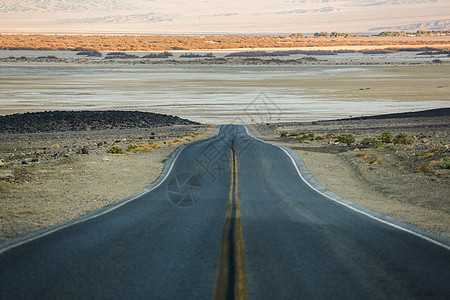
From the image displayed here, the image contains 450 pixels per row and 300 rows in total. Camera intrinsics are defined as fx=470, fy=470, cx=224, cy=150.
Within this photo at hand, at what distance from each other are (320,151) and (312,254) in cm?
2528

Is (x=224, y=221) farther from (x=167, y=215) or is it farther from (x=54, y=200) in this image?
(x=54, y=200)

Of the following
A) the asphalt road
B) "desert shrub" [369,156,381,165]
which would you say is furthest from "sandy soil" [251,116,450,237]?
the asphalt road

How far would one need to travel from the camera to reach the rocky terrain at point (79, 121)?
5159cm

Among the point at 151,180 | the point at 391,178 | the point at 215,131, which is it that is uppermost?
the point at 215,131

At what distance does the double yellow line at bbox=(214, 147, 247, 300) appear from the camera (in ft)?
21.3

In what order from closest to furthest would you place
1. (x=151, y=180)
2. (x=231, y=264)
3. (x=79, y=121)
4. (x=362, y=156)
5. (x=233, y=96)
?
(x=231, y=264)
(x=151, y=180)
(x=362, y=156)
(x=79, y=121)
(x=233, y=96)

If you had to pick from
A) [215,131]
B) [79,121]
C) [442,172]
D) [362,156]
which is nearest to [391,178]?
[442,172]

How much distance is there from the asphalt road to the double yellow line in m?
0.02

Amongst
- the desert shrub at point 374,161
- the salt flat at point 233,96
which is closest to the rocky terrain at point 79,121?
the salt flat at point 233,96

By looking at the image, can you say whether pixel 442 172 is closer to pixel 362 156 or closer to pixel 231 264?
pixel 362 156

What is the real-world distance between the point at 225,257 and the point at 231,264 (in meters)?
0.43

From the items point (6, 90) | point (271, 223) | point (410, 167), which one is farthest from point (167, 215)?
point (6, 90)

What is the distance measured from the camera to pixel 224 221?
1155 centimetres

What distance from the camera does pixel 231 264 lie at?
25.3ft
